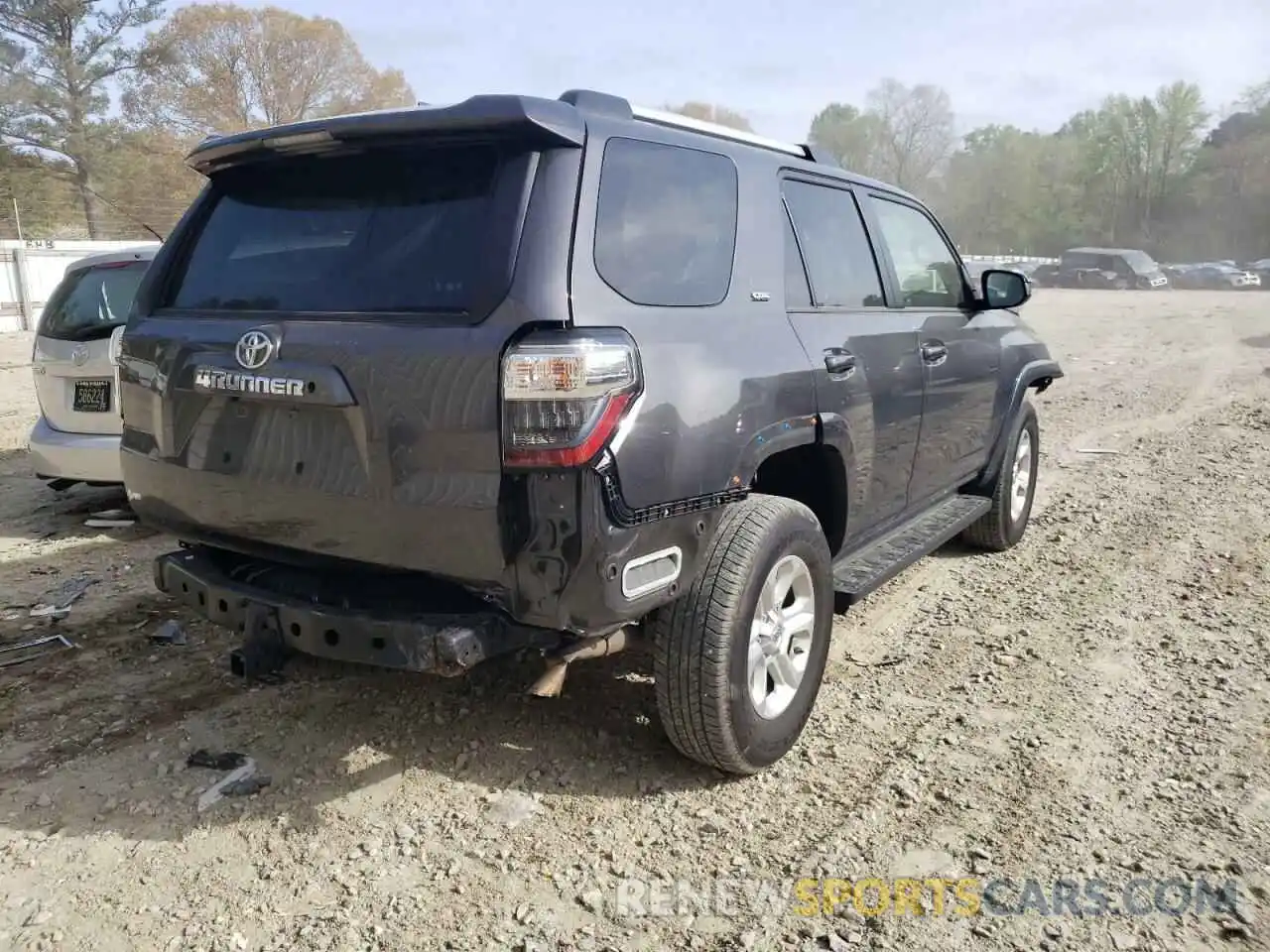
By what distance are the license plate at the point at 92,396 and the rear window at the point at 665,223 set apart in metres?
4.25

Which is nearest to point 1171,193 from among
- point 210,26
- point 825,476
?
point 210,26

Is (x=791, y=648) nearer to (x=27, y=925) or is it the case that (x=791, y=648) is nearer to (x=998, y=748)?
(x=998, y=748)

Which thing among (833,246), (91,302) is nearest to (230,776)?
(833,246)

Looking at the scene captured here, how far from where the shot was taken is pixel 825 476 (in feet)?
11.6

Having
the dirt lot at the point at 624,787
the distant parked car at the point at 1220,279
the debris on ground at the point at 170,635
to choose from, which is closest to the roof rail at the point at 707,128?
the dirt lot at the point at 624,787

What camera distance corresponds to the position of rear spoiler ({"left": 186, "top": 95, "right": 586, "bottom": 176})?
2.49m

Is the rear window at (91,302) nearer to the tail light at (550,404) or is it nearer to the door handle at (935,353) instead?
the tail light at (550,404)

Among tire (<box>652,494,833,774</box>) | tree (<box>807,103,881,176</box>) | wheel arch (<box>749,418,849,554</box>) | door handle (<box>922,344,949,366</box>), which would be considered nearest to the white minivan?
wheel arch (<box>749,418,849,554</box>)

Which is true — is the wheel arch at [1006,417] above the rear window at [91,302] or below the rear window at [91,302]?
→ below

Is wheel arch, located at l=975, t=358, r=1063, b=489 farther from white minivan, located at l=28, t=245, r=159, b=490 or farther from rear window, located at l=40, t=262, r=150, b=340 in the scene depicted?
rear window, located at l=40, t=262, r=150, b=340

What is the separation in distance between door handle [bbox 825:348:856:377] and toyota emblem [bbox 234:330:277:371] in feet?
5.98

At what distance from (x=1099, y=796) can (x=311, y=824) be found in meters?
2.44

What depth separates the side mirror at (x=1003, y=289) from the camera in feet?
16.5

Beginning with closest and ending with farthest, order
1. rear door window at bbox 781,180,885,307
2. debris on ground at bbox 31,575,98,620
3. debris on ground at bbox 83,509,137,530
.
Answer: rear door window at bbox 781,180,885,307 < debris on ground at bbox 31,575,98,620 < debris on ground at bbox 83,509,137,530
